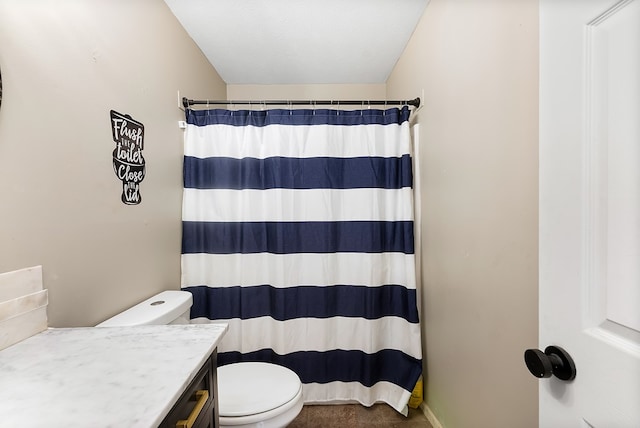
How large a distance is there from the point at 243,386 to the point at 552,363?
1.16 metres

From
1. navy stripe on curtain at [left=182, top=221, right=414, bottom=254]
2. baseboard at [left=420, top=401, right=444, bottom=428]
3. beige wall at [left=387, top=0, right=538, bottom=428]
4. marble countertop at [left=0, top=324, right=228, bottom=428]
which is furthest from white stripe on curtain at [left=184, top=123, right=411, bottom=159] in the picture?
baseboard at [left=420, top=401, right=444, bottom=428]

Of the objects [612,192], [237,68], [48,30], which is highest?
[237,68]

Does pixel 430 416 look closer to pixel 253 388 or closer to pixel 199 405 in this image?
pixel 253 388

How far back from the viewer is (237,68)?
2.28 meters

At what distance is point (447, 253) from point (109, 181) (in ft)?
5.02

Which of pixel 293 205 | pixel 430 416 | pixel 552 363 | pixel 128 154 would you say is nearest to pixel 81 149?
pixel 128 154

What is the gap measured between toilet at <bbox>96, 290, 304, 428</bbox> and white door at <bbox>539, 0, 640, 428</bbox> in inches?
36.3

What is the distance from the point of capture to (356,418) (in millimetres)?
1701

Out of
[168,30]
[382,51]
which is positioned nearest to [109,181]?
[168,30]

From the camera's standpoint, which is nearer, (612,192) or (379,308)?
(612,192)

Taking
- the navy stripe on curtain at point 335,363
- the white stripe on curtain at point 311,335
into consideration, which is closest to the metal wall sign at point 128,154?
the white stripe on curtain at point 311,335

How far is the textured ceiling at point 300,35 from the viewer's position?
1606 millimetres

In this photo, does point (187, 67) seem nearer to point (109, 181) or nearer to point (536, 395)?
point (109, 181)

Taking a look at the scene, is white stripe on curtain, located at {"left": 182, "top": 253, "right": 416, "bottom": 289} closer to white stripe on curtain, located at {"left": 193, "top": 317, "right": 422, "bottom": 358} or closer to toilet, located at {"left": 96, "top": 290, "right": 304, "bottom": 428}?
white stripe on curtain, located at {"left": 193, "top": 317, "right": 422, "bottom": 358}
